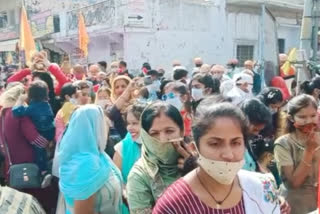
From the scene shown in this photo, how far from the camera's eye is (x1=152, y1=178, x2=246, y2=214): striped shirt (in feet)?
5.25

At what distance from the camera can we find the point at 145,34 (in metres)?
15.2

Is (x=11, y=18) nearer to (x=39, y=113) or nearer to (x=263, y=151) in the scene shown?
(x=39, y=113)

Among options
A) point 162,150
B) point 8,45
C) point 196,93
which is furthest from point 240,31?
point 162,150

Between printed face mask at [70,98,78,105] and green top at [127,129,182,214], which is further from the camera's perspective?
printed face mask at [70,98,78,105]

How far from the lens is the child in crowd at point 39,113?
3.92 metres

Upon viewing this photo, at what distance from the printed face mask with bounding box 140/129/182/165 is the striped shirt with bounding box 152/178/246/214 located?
1.94 feet

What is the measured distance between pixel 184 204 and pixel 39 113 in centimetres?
266

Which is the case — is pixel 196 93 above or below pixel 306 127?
below

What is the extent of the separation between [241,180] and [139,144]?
121cm

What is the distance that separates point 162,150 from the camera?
7.40 feet

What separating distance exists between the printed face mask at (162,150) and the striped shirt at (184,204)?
1.94 feet

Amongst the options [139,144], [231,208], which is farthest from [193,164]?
[139,144]

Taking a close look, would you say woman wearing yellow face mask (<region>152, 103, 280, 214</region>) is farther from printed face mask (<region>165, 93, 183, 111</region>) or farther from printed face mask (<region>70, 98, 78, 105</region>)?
printed face mask (<region>70, 98, 78, 105</region>)

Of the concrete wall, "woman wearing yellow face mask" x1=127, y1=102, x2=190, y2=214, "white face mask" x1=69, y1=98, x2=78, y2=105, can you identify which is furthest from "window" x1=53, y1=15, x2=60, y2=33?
"woman wearing yellow face mask" x1=127, y1=102, x2=190, y2=214
